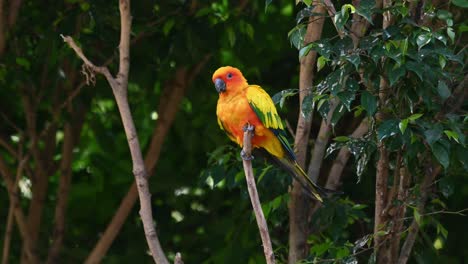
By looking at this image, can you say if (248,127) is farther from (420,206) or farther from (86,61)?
(420,206)

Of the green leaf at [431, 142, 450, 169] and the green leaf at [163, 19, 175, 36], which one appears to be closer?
the green leaf at [431, 142, 450, 169]

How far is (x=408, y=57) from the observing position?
3805mm

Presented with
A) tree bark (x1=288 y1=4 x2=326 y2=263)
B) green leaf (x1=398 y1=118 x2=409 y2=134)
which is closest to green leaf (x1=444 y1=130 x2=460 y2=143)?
green leaf (x1=398 y1=118 x2=409 y2=134)

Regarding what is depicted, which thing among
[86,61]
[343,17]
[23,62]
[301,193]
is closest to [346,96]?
[343,17]

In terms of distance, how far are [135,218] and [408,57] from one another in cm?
309

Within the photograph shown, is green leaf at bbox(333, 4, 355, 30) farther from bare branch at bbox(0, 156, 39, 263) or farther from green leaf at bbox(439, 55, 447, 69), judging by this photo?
bare branch at bbox(0, 156, 39, 263)

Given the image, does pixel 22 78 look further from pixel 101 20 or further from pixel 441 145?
pixel 441 145

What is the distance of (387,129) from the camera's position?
152 inches

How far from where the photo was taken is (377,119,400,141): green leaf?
3854 millimetres

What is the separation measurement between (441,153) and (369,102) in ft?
1.12

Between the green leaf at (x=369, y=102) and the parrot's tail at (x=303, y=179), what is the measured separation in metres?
0.75

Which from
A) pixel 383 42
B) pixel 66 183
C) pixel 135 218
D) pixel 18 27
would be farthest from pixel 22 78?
pixel 383 42

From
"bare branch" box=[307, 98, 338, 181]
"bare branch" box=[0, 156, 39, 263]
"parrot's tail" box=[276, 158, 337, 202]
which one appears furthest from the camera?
"bare branch" box=[0, 156, 39, 263]

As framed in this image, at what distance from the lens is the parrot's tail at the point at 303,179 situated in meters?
4.57
